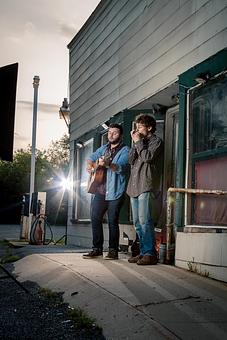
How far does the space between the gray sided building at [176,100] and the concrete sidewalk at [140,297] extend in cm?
60

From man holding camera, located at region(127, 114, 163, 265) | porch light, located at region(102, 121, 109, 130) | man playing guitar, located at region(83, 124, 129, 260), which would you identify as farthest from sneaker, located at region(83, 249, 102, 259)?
porch light, located at region(102, 121, 109, 130)

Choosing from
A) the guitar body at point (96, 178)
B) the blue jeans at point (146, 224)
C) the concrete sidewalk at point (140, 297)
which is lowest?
the concrete sidewalk at point (140, 297)

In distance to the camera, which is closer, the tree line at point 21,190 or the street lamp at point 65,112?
the street lamp at point 65,112

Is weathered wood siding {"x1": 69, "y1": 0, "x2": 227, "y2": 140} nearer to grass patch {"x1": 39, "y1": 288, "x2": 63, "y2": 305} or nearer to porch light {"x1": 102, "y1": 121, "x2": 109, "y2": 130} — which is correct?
porch light {"x1": 102, "y1": 121, "x2": 109, "y2": 130}

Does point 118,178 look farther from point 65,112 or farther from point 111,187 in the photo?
point 65,112

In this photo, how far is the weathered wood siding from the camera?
17.7ft

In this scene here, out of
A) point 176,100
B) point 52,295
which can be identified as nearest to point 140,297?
point 52,295

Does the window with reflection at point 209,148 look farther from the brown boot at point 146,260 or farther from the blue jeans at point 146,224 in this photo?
the brown boot at point 146,260

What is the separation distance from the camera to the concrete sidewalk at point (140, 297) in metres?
2.97

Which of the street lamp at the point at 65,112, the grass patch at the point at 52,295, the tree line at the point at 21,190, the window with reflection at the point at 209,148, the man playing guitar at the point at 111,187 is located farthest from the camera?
the tree line at the point at 21,190

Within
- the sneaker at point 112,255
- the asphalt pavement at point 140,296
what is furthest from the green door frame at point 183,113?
the sneaker at point 112,255

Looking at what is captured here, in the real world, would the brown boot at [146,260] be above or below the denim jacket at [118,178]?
below

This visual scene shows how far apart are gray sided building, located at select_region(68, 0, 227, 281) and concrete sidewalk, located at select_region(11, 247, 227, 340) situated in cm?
60

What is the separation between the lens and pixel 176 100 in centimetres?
648
